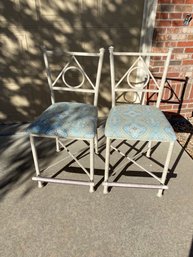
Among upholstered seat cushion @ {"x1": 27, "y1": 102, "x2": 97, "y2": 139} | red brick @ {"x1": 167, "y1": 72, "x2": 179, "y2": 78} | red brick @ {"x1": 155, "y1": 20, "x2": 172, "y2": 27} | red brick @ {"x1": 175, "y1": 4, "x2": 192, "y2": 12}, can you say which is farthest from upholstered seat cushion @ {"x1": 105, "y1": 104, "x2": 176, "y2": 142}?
red brick @ {"x1": 175, "y1": 4, "x2": 192, "y2": 12}

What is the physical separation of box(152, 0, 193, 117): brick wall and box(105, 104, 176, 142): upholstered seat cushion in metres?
1.09

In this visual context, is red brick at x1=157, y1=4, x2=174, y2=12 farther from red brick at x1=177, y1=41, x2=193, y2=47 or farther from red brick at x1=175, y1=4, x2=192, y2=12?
red brick at x1=177, y1=41, x2=193, y2=47

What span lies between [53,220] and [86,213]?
10.7 inches

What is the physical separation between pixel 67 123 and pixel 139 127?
595 mm

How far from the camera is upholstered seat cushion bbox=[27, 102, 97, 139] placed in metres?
1.87

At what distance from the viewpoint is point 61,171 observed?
2379 mm

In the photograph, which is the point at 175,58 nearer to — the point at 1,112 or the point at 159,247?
the point at 159,247

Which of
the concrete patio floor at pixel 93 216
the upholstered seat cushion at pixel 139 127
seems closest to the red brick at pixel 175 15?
the upholstered seat cushion at pixel 139 127

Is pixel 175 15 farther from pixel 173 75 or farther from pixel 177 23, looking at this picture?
pixel 173 75

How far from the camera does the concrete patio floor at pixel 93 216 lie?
1.68 meters

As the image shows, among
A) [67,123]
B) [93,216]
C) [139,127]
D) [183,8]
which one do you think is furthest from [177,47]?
[93,216]

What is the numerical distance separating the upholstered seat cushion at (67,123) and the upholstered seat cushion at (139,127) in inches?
6.3

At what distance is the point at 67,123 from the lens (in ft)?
6.39

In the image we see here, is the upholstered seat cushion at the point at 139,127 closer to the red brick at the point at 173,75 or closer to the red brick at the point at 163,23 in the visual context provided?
the red brick at the point at 173,75
